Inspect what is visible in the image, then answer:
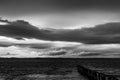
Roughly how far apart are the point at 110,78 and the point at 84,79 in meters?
17.7

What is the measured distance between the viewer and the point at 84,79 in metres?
46.8

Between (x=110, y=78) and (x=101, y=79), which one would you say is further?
(x=101, y=79)

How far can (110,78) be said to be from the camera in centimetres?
2939

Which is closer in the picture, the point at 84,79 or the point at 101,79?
the point at 101,79

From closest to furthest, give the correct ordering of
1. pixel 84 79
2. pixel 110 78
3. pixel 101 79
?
1. pixel 110 78
2. pixel 101 79
3. pixel 84 79

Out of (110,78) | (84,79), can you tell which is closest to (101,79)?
(110,78)

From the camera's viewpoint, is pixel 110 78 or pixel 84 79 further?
pixel 84 79

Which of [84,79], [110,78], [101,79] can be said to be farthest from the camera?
[84,79]

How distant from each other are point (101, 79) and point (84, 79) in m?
13.0

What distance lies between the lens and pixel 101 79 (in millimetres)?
34000

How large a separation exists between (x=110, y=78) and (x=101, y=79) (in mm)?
4701

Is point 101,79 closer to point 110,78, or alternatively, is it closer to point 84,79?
point 110,78
